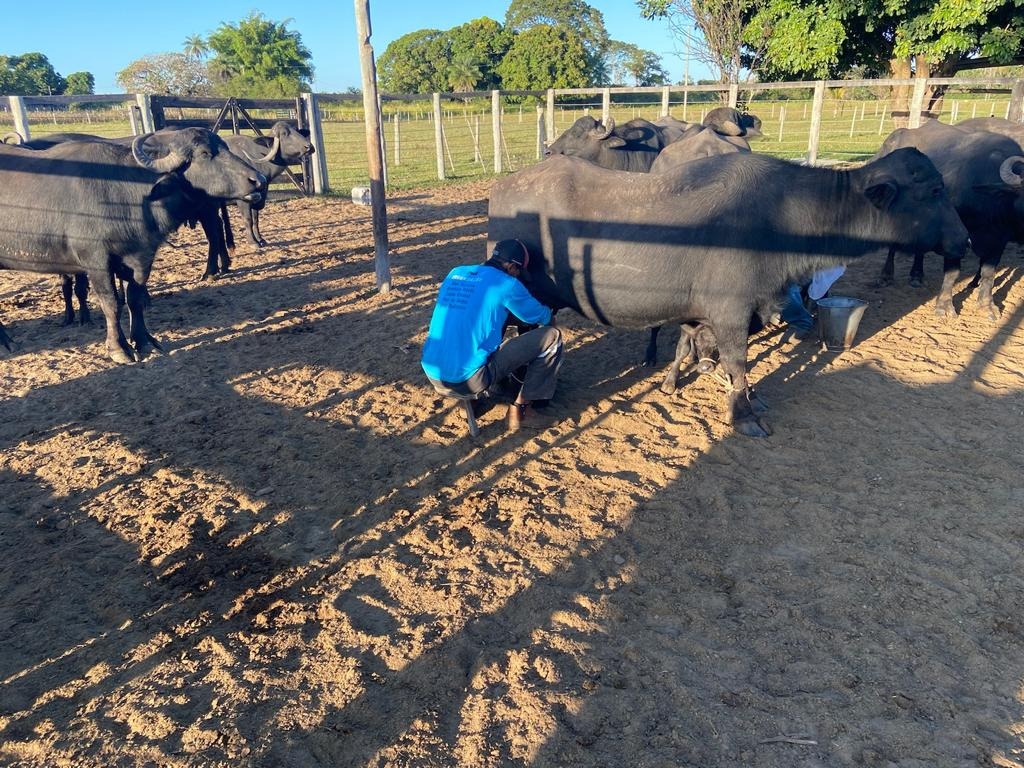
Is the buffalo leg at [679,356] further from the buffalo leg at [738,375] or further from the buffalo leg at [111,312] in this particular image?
the buffalo leg at [111,312]

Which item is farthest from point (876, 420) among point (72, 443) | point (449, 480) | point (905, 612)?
point (72, 443)

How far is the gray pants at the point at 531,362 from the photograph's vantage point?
475cm

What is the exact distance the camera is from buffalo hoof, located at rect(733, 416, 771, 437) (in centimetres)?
489

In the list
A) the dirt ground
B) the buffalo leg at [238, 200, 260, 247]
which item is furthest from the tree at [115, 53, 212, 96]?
the dirt ground

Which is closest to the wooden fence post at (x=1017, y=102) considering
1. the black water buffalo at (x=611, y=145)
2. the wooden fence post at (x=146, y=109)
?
the black water buffalo at (x=611, y=145)

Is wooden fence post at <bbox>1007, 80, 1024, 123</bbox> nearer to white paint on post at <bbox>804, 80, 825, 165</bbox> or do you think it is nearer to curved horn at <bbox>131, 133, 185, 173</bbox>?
white paint on post at <bbox>804, 80, 825, 165</bbox>

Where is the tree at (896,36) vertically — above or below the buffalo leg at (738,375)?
above

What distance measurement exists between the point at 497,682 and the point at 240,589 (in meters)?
1.51

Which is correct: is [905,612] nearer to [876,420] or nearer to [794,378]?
[876,420]

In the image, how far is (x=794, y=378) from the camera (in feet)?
19.2

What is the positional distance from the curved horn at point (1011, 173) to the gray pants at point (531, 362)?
511 cm

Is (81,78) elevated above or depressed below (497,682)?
above

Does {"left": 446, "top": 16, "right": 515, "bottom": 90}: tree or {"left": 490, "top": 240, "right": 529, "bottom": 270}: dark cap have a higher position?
{"left": 446, "top": 16, "right": 515, "bottom": 90}: tree

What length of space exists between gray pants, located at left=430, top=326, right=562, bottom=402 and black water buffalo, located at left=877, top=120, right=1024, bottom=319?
4785 millimetres
